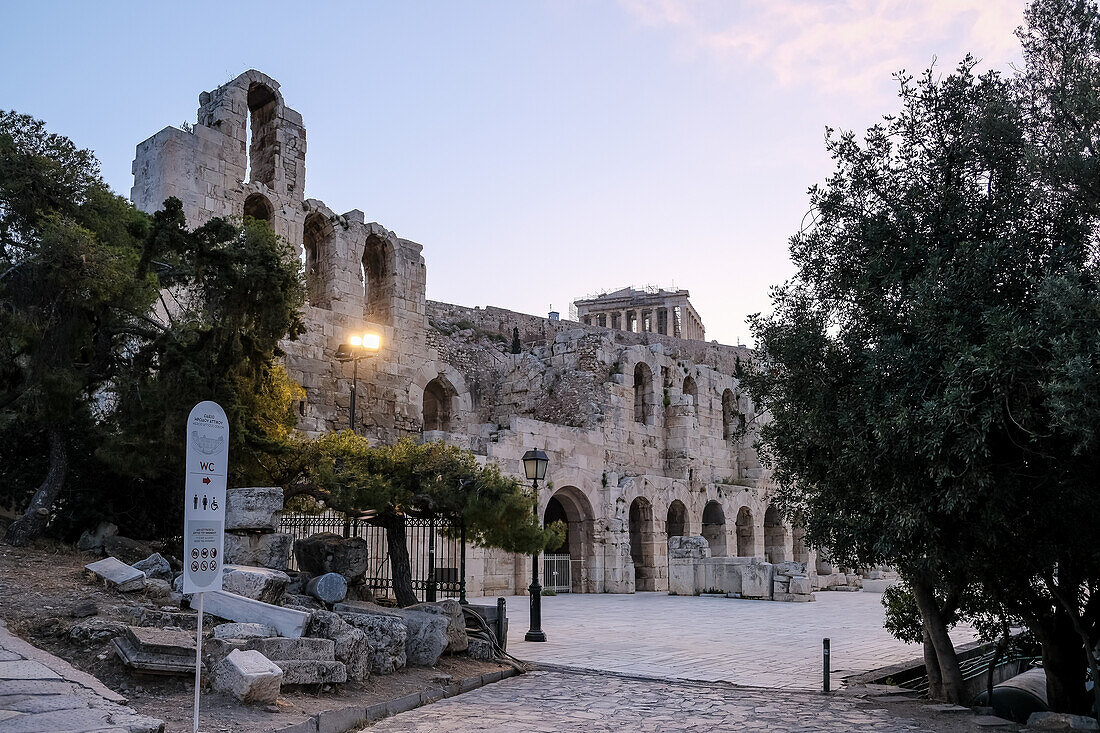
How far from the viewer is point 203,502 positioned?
6512 millimetres

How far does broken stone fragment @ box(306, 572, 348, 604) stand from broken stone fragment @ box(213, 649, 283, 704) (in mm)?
3141

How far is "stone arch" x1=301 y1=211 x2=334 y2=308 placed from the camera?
21.8 m

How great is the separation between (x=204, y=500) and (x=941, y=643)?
23.5 feet

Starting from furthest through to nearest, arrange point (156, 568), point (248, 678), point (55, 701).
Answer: point (156, 568)
point (248, 678)
point (55, 701)

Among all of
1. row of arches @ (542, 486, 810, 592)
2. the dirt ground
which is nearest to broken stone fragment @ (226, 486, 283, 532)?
the dirt ground

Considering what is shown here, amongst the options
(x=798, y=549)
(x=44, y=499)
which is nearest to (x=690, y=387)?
(x=798, y=549)

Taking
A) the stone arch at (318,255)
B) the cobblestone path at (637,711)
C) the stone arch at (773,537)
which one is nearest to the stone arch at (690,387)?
the stone arch at (773,537)

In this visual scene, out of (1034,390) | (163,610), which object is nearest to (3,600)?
(163,610)

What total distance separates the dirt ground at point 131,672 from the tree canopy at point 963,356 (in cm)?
459

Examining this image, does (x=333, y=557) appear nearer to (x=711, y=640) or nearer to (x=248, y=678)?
(x=248, y=678)

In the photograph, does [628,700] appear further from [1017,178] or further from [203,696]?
[1017,178]

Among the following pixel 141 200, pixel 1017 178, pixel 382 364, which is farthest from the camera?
pixel 382 364

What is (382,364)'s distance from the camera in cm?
2256

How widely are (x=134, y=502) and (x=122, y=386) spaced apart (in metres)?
1.93
